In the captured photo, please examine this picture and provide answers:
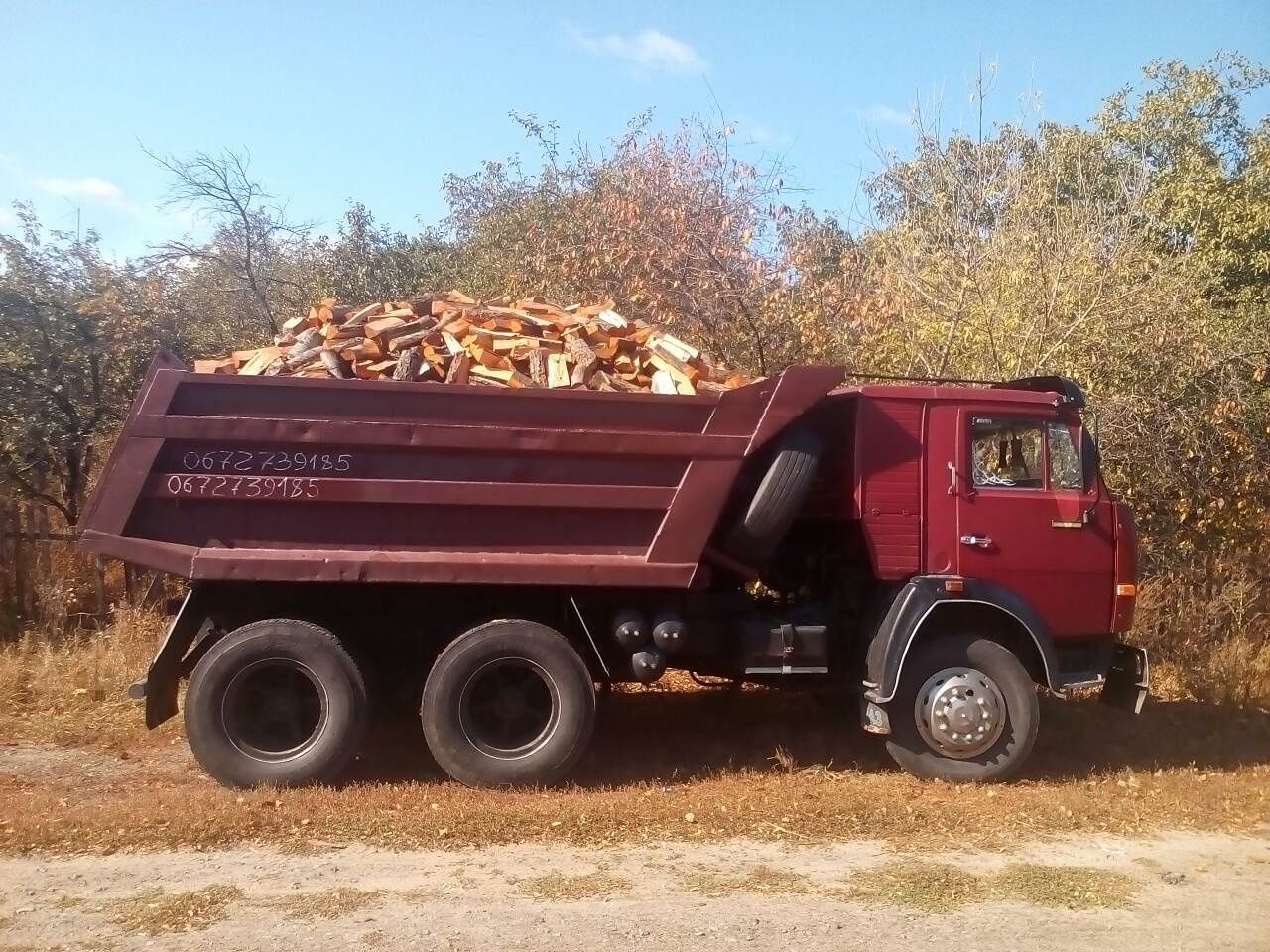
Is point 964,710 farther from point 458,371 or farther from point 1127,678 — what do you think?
point 458,371

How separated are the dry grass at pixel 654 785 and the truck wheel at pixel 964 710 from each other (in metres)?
0.16

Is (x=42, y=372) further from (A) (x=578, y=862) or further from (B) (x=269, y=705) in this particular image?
(A) (x=578, y=862)

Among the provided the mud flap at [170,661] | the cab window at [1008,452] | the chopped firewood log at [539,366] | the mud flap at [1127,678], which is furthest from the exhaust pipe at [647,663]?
the mud flap at [1127,678]

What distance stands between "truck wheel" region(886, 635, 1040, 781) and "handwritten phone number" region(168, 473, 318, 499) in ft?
12.4

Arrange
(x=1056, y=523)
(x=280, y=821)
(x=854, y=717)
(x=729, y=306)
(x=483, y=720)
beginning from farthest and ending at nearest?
1. (x=729, y=306)
2. (x=854, y=717)
3. (x=1056, y=523)
4. (x=483, y=720)
5. (x=280, y=821)

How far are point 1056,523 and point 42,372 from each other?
8816 mm

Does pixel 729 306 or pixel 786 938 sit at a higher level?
pixel 729 306

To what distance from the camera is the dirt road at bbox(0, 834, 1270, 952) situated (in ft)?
15.0

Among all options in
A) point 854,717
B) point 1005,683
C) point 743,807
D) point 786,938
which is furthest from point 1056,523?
point 786,938

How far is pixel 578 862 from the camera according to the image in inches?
215

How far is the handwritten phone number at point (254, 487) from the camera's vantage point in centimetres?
624

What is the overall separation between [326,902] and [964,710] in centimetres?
398

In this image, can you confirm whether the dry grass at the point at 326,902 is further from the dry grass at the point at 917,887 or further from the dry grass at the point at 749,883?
the dry grass at the point at 917,887

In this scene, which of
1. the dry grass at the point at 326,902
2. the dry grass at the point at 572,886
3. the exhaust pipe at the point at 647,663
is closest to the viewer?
the dry grass at the point at 326,902
